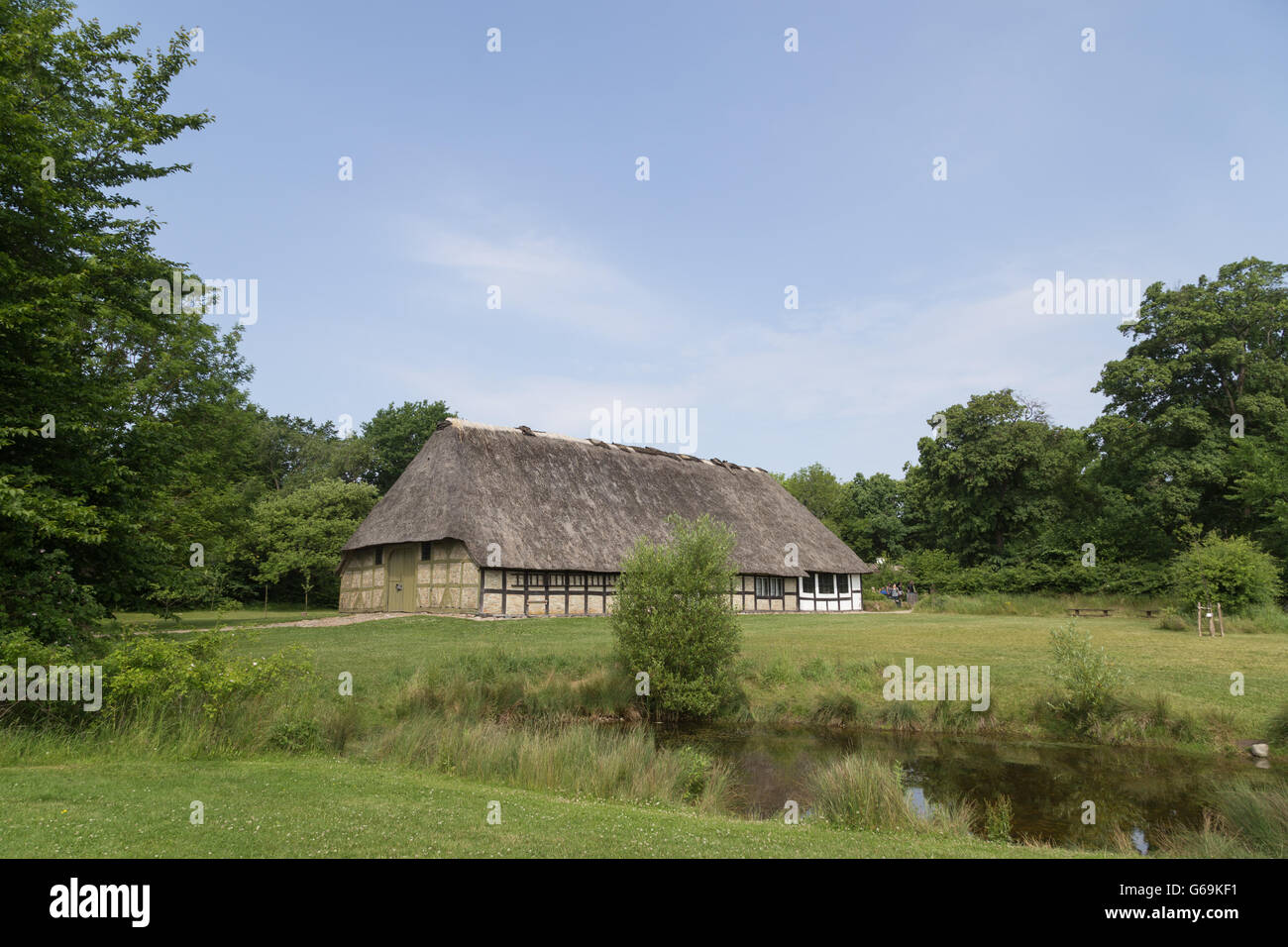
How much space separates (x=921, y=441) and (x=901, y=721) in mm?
30720

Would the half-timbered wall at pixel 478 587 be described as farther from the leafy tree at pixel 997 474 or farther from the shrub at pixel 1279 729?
the leafy tree at pixel 997 474

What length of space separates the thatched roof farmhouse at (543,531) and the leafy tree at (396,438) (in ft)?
57.6

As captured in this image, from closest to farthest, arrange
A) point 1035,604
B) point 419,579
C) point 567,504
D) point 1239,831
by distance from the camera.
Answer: point 1239,831
point 419,579
point 567,504
point 1035,604

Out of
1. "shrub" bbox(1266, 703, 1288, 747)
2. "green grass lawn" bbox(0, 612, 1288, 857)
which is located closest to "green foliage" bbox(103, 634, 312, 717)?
"green grass lawn" bbox(0, 612, 1288, 857)

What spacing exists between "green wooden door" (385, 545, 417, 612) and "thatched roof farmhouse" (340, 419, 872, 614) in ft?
0.18

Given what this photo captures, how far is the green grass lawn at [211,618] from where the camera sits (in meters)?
18.8

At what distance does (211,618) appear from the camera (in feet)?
86.9

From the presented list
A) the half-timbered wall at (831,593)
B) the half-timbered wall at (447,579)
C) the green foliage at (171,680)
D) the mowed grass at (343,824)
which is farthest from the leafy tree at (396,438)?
the mowed grass at (343,824)

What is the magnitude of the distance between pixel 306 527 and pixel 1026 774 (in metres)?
31.3

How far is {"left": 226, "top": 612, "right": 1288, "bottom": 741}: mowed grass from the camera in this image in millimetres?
13523

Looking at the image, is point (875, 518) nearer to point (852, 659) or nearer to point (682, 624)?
point (852, 659)

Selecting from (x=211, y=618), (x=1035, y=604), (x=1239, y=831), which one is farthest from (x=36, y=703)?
(x=1035, y=604)

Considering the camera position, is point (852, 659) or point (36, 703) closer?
point (36, 703)
